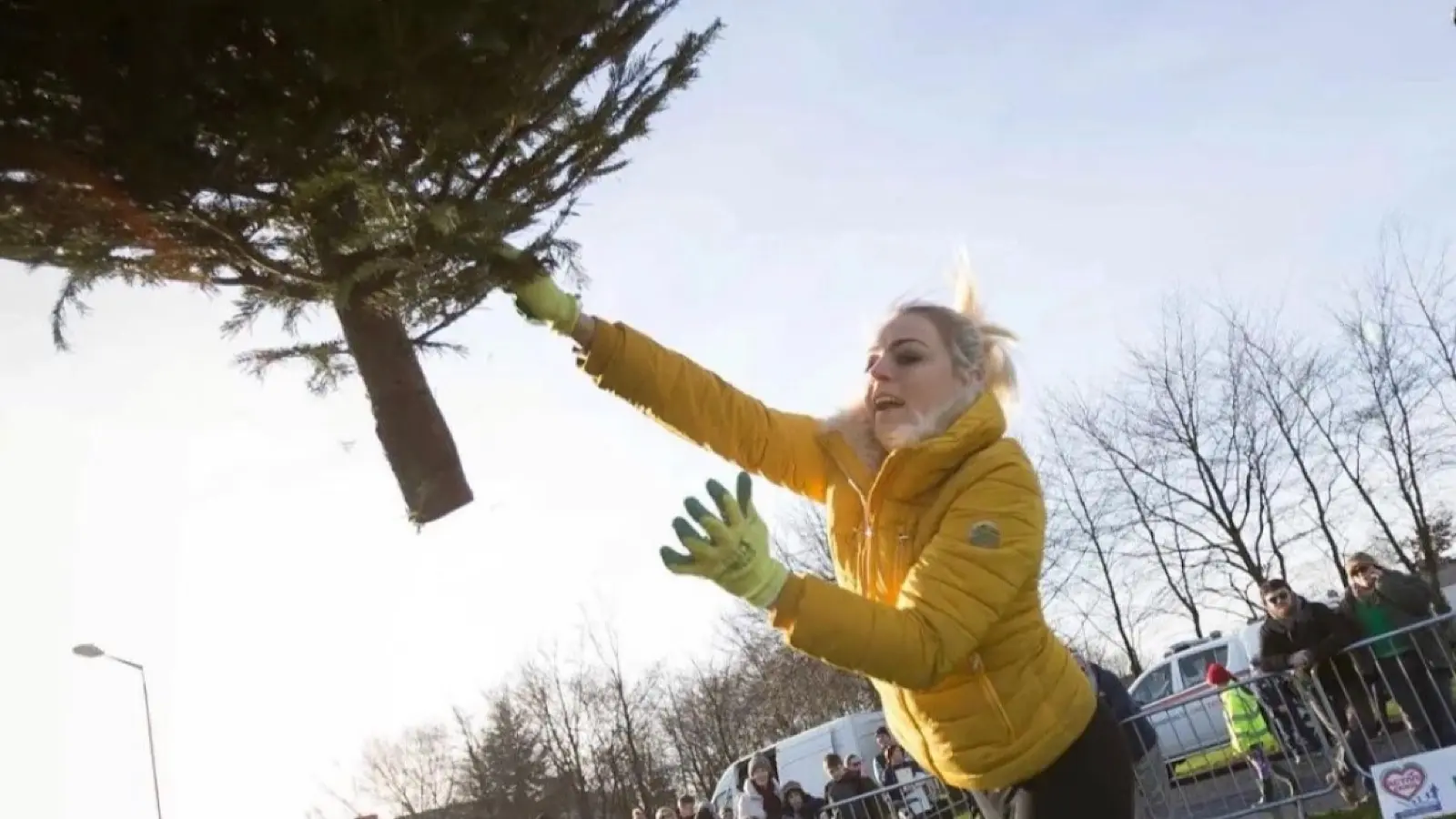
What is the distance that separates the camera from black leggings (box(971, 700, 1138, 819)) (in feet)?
8.80

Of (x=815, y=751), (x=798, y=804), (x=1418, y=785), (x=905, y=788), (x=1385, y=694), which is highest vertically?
(x=815, y=751)

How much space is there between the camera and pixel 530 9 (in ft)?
8.41

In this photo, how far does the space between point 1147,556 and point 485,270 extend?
28.0 metres

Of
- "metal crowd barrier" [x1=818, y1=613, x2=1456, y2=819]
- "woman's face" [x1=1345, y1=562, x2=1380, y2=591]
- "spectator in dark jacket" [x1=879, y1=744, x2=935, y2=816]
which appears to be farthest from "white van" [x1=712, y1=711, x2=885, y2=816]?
"woman's face" [x1=1345, y1=562, x2=1380, y2=591]

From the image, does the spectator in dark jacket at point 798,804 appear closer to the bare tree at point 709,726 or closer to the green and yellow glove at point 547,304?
the green and yellow glove at point 547,304

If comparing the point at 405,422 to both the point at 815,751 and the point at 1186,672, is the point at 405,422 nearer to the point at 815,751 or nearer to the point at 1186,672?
the point at 1186,672

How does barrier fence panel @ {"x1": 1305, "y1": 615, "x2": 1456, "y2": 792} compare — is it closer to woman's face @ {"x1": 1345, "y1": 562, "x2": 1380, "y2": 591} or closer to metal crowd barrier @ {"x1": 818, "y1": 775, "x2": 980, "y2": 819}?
woman's face @ {"x1": 1345, "y1": 562, "x2": 1380, "y2": 591}

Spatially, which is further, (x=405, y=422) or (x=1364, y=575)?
Result: (x=1364, y=575)

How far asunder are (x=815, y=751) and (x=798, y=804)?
900cm

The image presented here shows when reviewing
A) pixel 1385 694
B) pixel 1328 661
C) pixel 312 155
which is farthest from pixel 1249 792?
pixel 312 155

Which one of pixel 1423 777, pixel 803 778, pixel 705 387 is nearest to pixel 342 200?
pixel 705 387

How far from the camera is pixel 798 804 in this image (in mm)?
11477

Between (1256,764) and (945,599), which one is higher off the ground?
(945,599)

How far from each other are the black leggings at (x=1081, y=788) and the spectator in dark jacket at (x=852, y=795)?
269 inches
